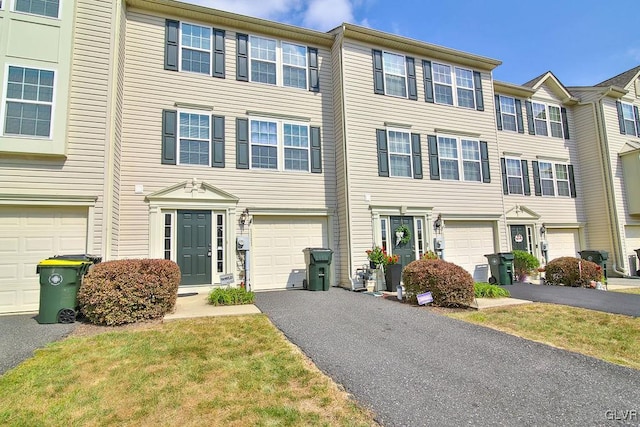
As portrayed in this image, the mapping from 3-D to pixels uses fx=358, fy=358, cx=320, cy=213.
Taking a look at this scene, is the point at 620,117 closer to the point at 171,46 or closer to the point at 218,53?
the point at 218,53

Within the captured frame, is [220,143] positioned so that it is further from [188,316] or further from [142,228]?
[188,316]

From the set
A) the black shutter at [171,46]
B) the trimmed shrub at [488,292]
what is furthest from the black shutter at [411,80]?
the black shutter at [171,46]

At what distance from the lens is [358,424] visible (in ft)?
9.16

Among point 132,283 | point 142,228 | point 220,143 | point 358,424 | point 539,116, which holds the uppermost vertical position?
point 539,116

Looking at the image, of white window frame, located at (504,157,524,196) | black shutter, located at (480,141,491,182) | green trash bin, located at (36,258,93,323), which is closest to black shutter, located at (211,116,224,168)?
green trash bin, located at (36,258,93,323)

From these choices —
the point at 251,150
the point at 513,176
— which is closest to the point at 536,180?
the point at 513,176

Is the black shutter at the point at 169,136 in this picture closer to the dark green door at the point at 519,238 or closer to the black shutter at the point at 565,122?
the dark green door at the point at 519,238

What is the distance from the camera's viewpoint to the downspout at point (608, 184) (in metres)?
13.9

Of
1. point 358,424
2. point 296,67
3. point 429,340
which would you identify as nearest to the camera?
point 358,424

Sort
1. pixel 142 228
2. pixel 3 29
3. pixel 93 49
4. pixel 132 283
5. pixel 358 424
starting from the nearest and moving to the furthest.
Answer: pixel 358 424, pixel 132 283, pixel 3 29, pixel 93 49, pixel 142 228

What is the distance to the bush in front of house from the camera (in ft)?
19.5

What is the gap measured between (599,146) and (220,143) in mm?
14935

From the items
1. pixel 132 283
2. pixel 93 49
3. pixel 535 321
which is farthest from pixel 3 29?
pixel 535 321

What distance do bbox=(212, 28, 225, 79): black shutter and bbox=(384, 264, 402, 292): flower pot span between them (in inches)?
272
